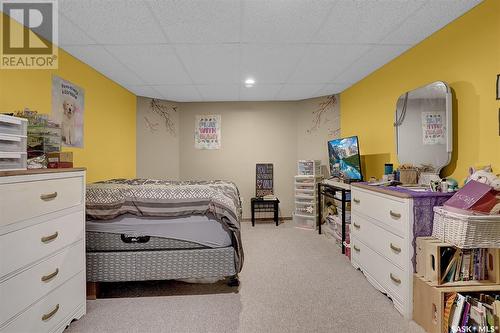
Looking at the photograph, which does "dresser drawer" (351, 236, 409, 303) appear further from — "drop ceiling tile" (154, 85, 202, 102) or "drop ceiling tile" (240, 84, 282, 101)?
"drop ceiling tile" (154, 85, 202, 102)

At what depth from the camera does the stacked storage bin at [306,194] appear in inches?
184

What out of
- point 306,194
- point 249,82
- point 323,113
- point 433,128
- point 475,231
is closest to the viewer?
point 475,231

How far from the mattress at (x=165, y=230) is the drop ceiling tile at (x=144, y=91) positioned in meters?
2.68

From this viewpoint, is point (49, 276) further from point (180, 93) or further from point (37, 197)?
point (180, 93)

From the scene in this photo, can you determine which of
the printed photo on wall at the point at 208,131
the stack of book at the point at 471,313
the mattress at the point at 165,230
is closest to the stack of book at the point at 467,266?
the stack of book at the point at 471,313

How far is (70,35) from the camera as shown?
2484 mm

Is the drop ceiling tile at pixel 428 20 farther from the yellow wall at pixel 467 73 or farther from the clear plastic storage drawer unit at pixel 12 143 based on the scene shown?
the clear plastic storage drawer unit at pixel 12 143

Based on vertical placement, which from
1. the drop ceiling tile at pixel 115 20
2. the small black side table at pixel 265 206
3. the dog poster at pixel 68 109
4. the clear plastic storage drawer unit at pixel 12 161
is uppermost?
the drop ceiling tile at pixel 115 20

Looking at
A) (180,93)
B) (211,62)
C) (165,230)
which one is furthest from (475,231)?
Answer: (180,93)

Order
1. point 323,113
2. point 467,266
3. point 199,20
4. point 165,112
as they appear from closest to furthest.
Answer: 1. point 467,266
2. point 199,20
3. point 323,113
4. point 165,112

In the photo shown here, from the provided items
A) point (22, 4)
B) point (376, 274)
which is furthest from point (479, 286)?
point (22, 4)

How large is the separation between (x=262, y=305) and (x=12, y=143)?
7.04 ft

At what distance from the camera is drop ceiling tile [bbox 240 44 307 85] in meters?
2.80

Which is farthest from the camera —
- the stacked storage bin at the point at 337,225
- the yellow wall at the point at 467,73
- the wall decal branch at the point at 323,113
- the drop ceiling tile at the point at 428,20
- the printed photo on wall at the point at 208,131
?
the printed photo on wall at the point at 208,131
